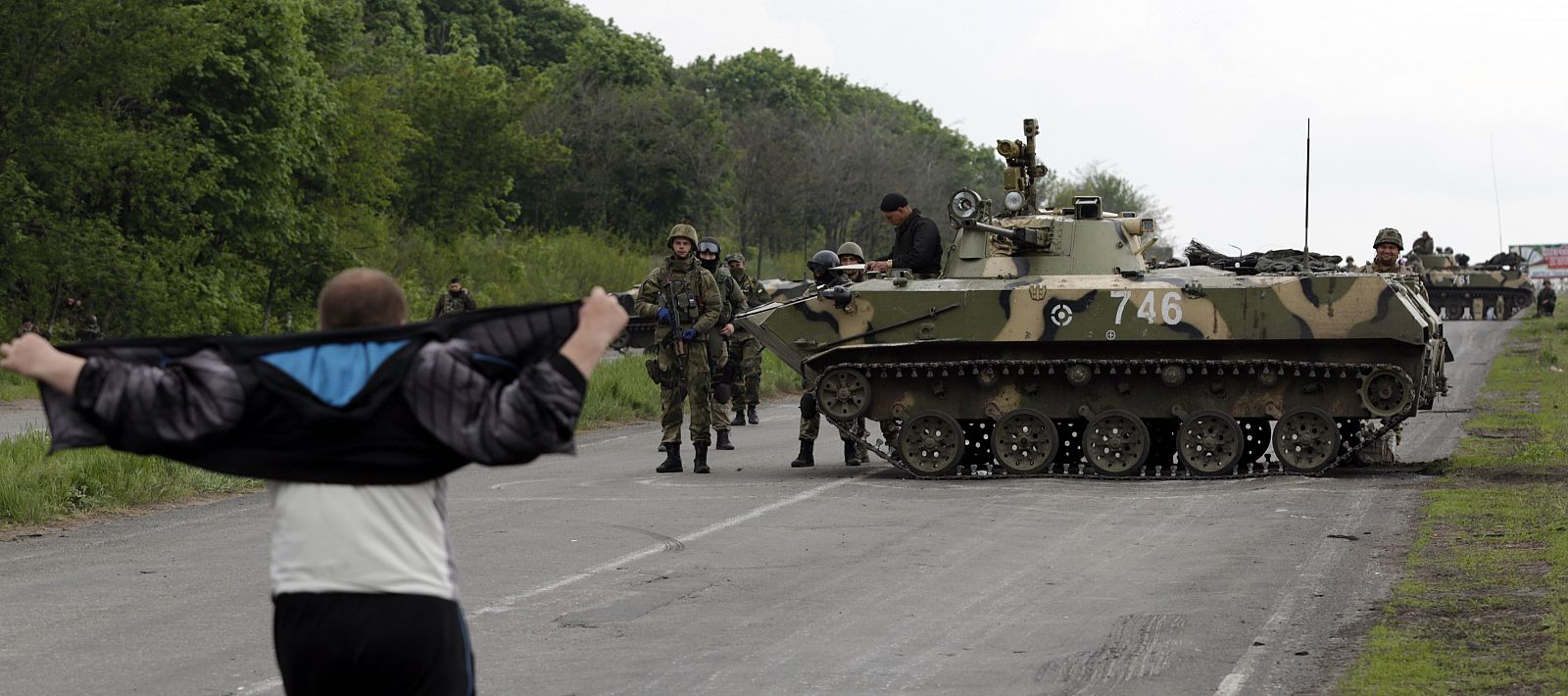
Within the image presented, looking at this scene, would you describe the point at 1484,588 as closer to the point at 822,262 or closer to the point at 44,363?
the point at 44,363

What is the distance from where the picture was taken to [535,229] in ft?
191

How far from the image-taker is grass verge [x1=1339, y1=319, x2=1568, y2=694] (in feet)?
24.5

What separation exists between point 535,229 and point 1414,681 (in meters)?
51.9

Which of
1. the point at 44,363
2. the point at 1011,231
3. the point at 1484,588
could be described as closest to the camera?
the point at 44,363

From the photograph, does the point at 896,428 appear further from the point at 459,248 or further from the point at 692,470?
the point at 459,248

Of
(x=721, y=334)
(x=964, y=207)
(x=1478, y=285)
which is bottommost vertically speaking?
(x=721, y=334)

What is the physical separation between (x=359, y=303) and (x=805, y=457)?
12.9 m

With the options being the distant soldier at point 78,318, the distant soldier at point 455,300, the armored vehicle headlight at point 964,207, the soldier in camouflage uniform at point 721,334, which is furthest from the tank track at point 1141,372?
the distant soldier at point 78,318

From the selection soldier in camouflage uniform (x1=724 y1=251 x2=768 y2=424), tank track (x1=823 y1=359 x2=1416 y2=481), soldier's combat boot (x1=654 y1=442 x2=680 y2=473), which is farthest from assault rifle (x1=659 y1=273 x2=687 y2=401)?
soldier in camouflage uniform (x1=724 y1=251 x2=768 y2=424)

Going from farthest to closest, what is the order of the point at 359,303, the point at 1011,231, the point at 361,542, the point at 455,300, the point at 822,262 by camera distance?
the point at 455,300 → the point at 822,262 → the point at 1011,231 → the point at 359,303 → the point at 361,542

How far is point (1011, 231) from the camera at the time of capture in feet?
56.3

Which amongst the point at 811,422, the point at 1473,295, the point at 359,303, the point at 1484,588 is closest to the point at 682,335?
the point at 811,422

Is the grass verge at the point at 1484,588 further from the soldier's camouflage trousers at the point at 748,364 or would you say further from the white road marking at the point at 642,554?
the soldier's camouflage trousers at the point at 748,364

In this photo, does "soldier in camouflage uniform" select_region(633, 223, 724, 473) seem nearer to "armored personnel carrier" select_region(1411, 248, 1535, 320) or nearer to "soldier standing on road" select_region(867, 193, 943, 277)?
"soldier standing on road" select_region(867, 193, 943, 277)
